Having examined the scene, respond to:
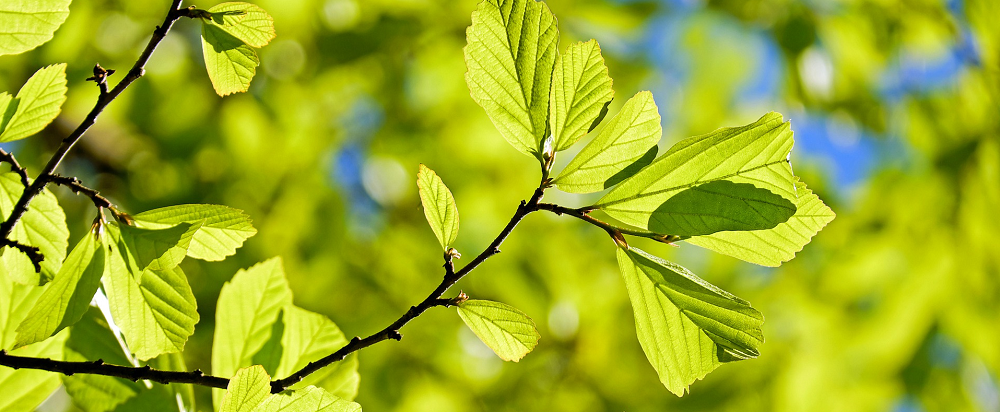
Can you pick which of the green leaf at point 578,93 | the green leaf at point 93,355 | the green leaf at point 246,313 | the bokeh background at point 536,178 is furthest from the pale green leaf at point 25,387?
the bokeh background at point 536,178

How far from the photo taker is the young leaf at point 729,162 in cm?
40

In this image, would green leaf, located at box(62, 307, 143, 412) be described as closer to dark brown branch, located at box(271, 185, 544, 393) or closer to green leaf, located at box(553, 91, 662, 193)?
dark brown branch, located at box(271, 185, 544, 393)

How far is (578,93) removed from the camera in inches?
16.5

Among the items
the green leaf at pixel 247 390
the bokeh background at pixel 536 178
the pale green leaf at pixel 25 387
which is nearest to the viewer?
the green leaf at pixel 247 390

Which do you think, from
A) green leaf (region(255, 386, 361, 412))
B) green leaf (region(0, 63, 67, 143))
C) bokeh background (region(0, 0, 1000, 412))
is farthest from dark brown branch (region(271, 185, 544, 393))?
bokeh background (region(0, 0, 1000, 412))

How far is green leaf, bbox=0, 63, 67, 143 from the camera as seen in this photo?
1.39 ft

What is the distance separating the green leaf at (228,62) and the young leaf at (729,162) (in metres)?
0.27

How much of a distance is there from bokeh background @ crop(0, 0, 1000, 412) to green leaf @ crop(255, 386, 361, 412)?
1.21 meters

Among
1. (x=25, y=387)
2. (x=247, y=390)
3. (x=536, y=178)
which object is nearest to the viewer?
(x=247, y=390)

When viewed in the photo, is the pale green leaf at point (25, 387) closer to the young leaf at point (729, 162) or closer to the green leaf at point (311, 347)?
the green leaf at point (311, 347)

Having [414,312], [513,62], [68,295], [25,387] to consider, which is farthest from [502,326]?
[25,387]

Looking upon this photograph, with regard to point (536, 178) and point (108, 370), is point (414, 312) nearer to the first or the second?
point (108, 370)

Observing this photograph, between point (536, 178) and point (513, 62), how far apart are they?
5.06 feet

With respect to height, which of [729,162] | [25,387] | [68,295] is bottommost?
[25,387]
